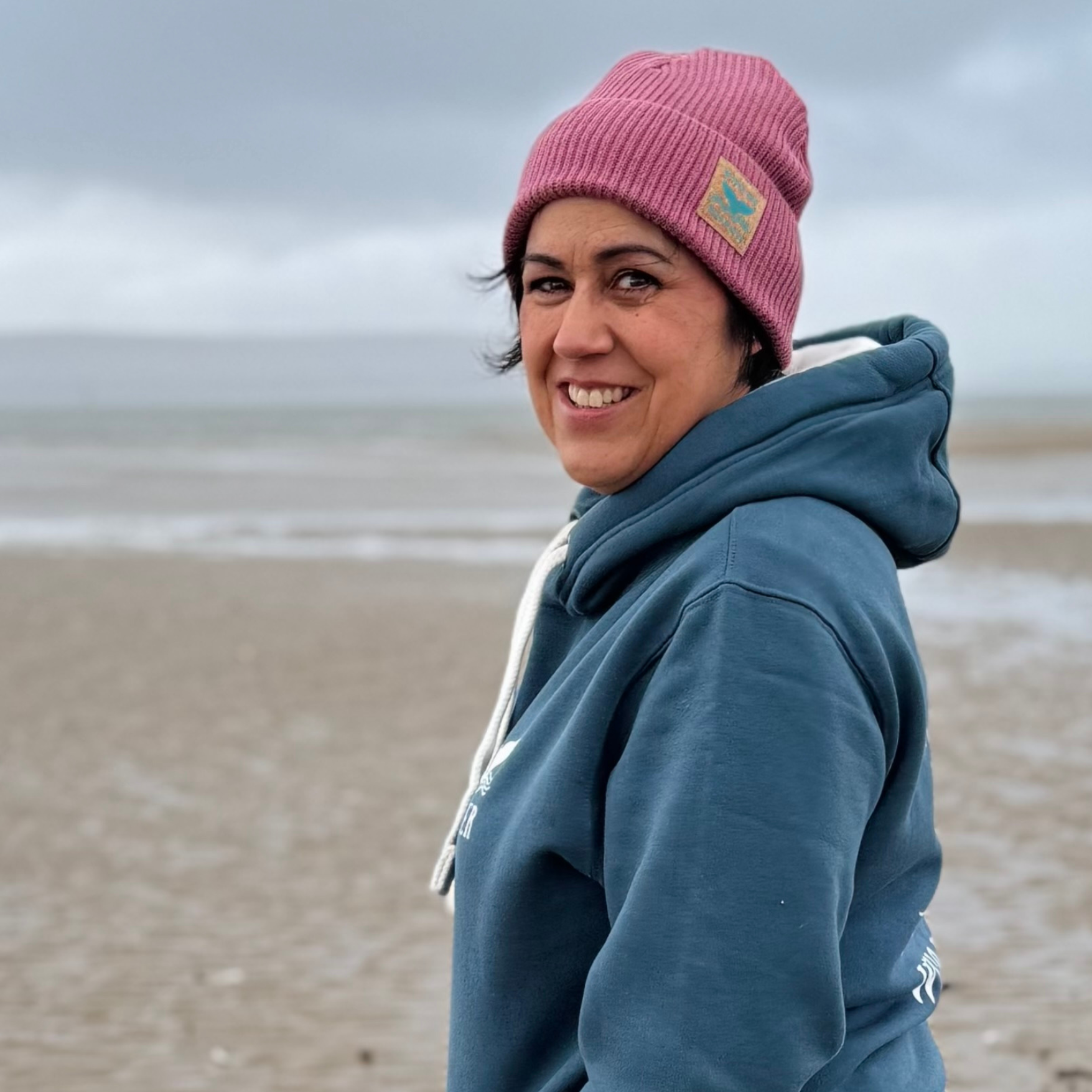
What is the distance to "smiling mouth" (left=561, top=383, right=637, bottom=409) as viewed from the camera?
1.65 metres

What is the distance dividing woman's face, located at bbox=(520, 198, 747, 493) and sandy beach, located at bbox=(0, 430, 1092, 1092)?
304 cm

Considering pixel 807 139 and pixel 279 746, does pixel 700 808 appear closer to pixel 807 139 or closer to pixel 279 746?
pixel 807 139

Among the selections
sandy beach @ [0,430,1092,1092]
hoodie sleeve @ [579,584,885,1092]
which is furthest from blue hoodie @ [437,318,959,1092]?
sandy beach @ [0,430,1092,1092]

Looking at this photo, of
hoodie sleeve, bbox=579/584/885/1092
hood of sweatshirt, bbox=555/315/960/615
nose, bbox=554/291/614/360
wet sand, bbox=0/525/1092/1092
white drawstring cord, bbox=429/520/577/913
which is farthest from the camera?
wet sand, bbox=0/525/1092/1092

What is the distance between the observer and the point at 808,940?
1308 mm

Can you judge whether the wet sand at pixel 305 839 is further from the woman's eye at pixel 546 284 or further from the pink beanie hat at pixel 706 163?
the pink beanie hat at pixel 706 163

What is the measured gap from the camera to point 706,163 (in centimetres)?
158

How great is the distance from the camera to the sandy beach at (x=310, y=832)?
4.38 metres

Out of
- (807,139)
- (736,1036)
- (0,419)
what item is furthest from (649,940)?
(0,419)

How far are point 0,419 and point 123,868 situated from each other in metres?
67.8

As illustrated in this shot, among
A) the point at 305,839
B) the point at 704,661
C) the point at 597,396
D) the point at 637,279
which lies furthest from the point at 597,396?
the point at 305,839

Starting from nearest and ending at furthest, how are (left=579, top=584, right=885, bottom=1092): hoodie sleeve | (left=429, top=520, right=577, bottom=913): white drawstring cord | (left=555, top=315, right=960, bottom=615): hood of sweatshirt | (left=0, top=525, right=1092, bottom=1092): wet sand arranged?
(left=579, top=584, right=885, bottom=1092): hoodie sleeve → (left=555, top=315, right=960, bottom=615): hood of sweatshirt → (left=429, top=520, right=577, bottom=913): white drawstring cord → (left=0, top=525, right=1092, bottom=1092): wet sand

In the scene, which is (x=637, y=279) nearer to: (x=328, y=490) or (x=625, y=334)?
(x=625, y=334)

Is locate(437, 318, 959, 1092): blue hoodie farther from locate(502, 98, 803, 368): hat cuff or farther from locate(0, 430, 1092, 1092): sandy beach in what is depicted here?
locate(0, 430, 1092, 1092): sandy beach
